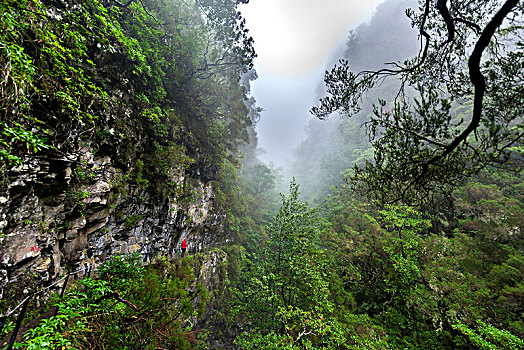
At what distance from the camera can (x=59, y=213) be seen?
14.9 feet

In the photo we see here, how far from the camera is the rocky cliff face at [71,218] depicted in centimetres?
362

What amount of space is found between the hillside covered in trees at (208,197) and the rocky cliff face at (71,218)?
0.04 m

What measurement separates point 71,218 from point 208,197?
7100 millimetres

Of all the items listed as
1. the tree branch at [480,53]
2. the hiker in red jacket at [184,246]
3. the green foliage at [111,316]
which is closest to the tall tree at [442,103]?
the tree branch at [480,53]

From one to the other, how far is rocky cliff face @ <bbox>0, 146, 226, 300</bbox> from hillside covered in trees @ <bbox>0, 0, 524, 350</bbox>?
0.13ft

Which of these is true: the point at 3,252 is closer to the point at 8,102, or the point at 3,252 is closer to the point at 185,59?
the point at 8,102

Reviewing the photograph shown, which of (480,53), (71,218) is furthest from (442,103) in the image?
(71,218)

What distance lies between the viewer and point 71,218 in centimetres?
484

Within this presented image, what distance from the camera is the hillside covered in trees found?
3.22 m

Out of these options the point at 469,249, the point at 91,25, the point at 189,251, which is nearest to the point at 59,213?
the point at 91,25

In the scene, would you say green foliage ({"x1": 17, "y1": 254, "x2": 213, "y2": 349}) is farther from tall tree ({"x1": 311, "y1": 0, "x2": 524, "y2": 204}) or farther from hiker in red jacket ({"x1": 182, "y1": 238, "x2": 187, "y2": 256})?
tall tree ({"x1": 311, "y1": 0, "x2": 524, "y2": 204})

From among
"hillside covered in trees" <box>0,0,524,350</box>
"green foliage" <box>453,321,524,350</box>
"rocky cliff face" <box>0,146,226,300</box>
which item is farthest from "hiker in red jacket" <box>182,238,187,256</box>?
"green foliage" <box>453,321,524,350</box>

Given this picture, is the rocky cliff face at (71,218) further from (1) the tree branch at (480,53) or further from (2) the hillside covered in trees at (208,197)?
(1) the tree branch at (480,53)

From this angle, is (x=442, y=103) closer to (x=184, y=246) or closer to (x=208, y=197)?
(x=184, y=246)
